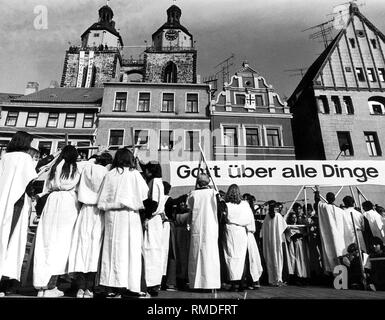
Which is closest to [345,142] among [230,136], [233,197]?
[230,136]

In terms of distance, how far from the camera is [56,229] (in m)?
3.66

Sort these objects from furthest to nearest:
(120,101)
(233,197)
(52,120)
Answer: (52,120)
(120,101)
(233,197)

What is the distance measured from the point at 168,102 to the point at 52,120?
9243 millimetres

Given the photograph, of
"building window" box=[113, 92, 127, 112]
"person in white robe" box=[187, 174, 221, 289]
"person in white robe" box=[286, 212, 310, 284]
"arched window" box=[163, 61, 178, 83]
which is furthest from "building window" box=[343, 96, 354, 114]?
"arched window" box=[163, 61, 178, 83]

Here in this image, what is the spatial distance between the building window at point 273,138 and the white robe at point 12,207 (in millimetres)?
17961

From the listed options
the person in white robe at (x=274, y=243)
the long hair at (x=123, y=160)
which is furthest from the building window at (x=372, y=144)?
the long hair at (x=123, y=160)

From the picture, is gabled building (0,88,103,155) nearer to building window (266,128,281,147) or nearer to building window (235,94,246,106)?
building window (235,94,246,106)

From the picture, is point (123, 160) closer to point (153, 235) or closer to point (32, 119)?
point (153, 235)

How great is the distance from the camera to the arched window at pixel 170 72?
3958cm

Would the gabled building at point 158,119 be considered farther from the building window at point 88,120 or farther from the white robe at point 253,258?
the white robe at point 253,258

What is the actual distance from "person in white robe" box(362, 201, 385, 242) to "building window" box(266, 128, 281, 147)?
13.9 meters

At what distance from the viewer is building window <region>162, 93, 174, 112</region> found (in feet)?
71.5
